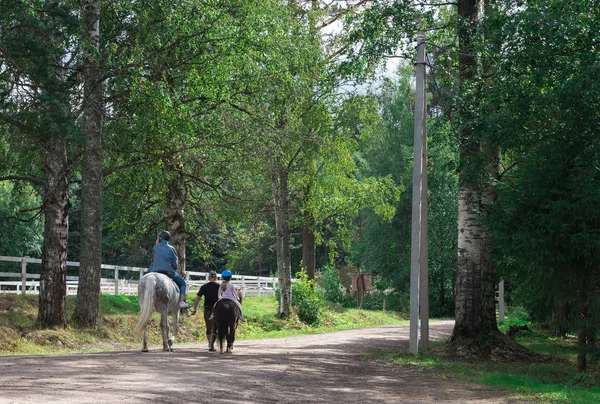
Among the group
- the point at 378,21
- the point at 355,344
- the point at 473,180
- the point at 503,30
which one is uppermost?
the point at 378,21

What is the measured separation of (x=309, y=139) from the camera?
31.9 m

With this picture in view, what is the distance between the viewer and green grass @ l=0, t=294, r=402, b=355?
A: 20156mm

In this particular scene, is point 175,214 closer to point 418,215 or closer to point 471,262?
point 418,215

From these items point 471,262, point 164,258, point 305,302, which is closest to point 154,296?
point 164,258

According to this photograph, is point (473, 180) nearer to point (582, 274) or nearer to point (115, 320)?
point (582, 274)

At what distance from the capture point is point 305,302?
35.6 metres

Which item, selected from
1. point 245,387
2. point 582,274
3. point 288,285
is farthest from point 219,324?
point 288,285

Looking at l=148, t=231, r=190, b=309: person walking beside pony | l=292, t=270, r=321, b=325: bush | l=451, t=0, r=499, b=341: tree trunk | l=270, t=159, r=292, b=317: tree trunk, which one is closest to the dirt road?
l=148, t=231, r=190, b=309: person walking beside pony

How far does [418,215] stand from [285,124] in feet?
42.7

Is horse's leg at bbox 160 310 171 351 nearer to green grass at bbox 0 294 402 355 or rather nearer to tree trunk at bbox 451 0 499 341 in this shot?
green grass at bbox 0 294 402 355

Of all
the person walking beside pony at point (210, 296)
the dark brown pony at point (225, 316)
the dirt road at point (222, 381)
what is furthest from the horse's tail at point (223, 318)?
the person walking beside pony at point (210, 296)

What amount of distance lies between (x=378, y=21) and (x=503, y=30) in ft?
14.7

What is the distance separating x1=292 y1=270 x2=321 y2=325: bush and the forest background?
84 cm

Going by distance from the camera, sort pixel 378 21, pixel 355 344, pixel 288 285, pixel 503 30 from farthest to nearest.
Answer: pixel 288 285 → pixel 355 344 → pixel 378 21 → pixel 503 30
